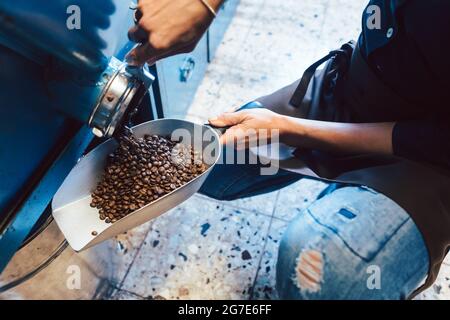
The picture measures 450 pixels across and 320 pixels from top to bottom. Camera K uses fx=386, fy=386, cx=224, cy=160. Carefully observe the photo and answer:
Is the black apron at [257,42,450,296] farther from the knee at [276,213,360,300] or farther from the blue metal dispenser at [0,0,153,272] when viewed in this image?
the blue metal dispenser at [0,0,153,272]

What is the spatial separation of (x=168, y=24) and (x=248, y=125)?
300 millimetres

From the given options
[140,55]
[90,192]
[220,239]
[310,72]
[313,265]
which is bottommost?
[220,239]

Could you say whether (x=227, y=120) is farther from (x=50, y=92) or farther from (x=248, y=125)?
(x=50, y=92)

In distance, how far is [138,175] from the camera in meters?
0.74

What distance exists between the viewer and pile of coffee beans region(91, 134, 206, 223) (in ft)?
2.35

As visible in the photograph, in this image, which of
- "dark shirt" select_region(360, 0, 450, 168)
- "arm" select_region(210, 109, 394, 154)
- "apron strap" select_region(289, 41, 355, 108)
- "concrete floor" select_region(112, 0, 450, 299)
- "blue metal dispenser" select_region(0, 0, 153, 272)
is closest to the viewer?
"blue metal dispenser" select_region(0, 0, 153, 272)

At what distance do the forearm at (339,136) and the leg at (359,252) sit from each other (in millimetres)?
90

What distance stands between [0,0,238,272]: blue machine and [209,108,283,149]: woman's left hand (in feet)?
0.65

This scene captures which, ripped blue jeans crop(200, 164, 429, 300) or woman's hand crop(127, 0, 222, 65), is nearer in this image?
woman's hand crop(127, 0, 222, 65)

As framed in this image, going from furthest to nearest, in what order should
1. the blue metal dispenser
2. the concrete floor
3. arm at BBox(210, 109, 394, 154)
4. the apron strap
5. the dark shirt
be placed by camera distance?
the concrete floor
the apron strap
arm at BBox(210, 109, 394, 154)
the dark shirt
the blue metal dispenser

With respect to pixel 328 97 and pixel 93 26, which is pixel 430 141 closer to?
pixel 328 97

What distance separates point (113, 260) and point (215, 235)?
323 millimetres

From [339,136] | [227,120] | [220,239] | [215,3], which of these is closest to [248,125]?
[227,120]

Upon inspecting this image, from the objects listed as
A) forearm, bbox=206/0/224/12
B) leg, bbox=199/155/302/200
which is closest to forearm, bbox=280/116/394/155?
leg, bbox=199/155/302/200
